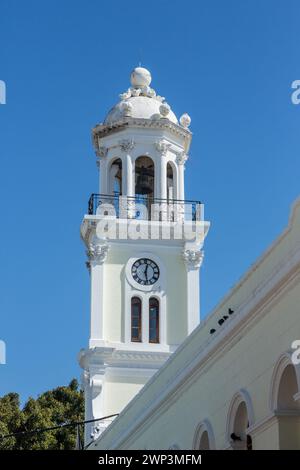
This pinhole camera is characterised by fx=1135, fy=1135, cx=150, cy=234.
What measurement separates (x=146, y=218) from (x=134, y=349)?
4.79 m

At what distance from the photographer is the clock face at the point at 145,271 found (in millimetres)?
Answer: 38312

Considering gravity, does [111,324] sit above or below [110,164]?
below

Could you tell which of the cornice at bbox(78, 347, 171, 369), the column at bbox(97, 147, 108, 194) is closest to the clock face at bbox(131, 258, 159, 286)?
the cornice at bbox(78, 347, 171, 369)

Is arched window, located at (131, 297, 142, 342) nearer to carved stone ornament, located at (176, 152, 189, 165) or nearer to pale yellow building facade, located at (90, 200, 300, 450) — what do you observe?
carved stone ornament, located at (176, 152, 189, 165)

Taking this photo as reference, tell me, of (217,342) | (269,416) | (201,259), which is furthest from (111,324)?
(269,416)

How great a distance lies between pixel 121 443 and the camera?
25.8m

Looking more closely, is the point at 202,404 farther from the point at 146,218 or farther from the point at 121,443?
the point at 146,218

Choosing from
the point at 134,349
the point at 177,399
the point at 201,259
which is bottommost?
the point at 177,399

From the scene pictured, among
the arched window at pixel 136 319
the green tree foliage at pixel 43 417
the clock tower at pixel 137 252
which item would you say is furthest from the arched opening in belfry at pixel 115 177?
the green tree foliage at pixel 43 417

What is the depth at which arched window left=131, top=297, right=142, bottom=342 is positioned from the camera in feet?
123

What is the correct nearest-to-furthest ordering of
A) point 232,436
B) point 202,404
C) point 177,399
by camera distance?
point 232,436 < point 202,404 < point 177,399

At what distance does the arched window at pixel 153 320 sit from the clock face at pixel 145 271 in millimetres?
643

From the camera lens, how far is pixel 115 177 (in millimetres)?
40375

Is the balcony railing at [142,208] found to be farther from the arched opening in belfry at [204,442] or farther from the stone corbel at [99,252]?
the arched opening in belfry at [204,442]
